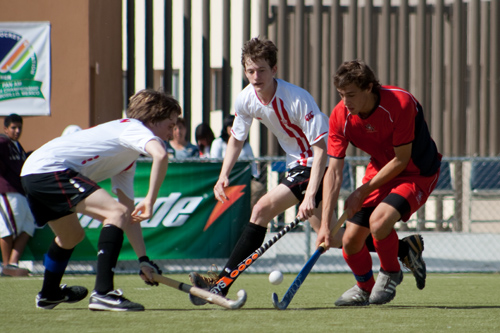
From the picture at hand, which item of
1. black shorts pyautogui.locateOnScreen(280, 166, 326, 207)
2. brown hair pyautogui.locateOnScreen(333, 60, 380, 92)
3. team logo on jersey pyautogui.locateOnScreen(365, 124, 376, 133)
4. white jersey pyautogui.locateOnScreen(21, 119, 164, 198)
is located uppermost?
brown hair pyautogui.locateOnScreen(333, 60, 380, 92)

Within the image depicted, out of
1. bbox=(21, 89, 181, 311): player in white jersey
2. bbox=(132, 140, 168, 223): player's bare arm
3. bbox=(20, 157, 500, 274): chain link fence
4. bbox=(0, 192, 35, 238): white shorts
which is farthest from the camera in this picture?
bbox=(20, 157, 500, 274): chain link fence

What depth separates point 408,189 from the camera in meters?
4.86

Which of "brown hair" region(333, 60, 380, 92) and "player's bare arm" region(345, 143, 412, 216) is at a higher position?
"brown hair" region(333, 60, 380, 92)

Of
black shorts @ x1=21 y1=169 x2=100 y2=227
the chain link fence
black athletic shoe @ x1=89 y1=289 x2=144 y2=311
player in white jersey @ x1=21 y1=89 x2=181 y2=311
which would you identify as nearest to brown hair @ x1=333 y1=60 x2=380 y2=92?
player in white jersey @ x1=21 y1=89 x2=181 y2=311

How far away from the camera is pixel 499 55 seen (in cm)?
1143

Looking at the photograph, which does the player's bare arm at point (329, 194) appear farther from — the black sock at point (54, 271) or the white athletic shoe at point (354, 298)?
the black sock at point (54, 271)

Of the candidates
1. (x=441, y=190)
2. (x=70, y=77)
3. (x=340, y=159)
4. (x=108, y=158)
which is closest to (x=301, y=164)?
(x=340, y=159)

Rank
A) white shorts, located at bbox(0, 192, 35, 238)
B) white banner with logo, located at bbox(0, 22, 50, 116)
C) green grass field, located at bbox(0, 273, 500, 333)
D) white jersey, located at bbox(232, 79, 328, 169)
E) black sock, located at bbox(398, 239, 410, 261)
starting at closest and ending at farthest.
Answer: green grass field, located at bbox(0, 273, 500, 333), white jersey, located at bbox(232, 79, 328, 169), black sock, located at bbox(398, 239, 410, 261), white shorts, located at bbox(0, 192, 35, 238), white banner with logo, located at bbox(0, 22, 50, 116)

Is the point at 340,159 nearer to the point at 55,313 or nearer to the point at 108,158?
the point at 108,158

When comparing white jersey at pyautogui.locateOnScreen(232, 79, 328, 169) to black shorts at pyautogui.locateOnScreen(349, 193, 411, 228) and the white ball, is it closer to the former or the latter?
black shorts at pyautogui.locateOnScreen(349, 193, 411, 228)

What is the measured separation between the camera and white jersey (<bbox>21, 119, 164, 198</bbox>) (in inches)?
178

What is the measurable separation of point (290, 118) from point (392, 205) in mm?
803

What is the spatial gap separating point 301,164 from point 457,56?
707 cm

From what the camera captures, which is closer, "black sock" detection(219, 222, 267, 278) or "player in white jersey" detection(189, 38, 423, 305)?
"player in white jersey" detection(189, 38, 423, 305)
